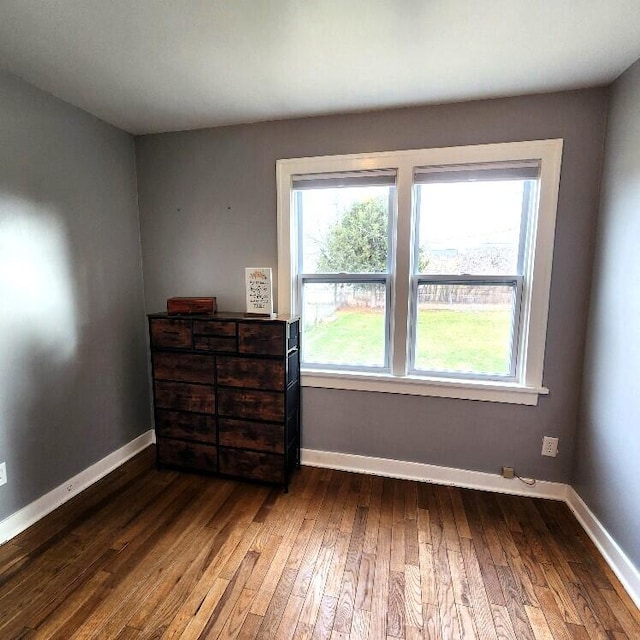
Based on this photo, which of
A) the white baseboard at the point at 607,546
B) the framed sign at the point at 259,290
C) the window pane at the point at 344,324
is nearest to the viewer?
the white baseboard at the point at 607,546

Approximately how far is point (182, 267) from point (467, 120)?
2.13 m

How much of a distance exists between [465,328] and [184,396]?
193 centimetres

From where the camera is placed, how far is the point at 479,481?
7.27ft

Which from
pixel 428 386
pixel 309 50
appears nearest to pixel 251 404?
pixel 428 386

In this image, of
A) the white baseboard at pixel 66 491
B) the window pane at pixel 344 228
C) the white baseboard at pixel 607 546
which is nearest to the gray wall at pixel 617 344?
the white baseboard at pixel 607 546

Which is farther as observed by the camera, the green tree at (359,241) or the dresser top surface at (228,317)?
the green tree at (359,241)

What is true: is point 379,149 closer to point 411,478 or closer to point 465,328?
point 465,328

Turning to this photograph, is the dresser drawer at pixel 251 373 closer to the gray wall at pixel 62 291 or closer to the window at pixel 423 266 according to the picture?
the window at pixel 423 266

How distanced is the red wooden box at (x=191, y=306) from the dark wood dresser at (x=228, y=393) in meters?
0.09

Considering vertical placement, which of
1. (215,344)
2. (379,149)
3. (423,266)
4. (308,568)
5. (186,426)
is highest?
(379,149)

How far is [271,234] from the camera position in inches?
93.1

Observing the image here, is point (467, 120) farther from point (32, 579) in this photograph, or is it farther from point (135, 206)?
point (32, 579)

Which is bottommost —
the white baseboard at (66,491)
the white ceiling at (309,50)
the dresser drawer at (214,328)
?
the white baseboard at (66,491)

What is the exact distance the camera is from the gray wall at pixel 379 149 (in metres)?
1.91
